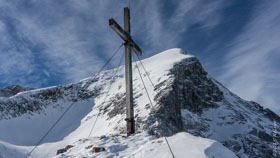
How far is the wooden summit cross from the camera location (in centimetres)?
810

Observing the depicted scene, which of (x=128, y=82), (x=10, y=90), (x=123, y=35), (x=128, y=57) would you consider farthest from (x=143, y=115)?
(x=10, y=90)

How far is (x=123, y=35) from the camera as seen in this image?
8.62 m

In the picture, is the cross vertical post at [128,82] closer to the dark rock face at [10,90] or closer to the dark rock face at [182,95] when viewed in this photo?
the dark rock face at [182,95]

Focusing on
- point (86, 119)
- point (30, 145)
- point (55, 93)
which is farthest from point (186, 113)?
point (55, 93)

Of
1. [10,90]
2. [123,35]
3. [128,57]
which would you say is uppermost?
[10,90]

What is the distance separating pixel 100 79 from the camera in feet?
320

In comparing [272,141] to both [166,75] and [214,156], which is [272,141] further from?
[214,156]

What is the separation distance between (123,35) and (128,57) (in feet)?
3.30

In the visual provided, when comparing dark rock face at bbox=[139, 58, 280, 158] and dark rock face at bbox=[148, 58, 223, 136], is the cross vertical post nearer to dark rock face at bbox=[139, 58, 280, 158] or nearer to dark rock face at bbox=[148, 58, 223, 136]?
dark rock face at bbox=[139, 58, 280, 158]

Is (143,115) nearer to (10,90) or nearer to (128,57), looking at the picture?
(128,57)

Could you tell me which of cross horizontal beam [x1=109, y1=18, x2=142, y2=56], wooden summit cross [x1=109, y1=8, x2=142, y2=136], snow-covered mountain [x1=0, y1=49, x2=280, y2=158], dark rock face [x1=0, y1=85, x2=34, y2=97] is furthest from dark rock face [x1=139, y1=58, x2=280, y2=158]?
dark rock face [x1=0, y1=85, x2=34, y2=97]

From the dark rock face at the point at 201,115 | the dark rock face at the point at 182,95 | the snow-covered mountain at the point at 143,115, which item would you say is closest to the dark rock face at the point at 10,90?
the snow-covered mountain at the point at 143,115

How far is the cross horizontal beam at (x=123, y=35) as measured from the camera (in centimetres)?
793

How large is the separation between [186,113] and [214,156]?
59.7 meters
